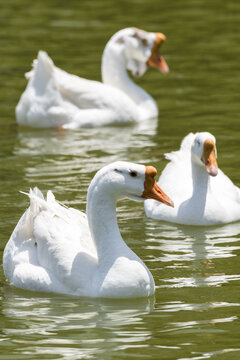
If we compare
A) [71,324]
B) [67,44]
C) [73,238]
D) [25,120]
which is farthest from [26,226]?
[67,44]

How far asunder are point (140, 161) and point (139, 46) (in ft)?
12.6

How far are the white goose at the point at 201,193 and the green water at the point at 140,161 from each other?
13 cm

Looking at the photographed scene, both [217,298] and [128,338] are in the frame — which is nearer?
[128,338]

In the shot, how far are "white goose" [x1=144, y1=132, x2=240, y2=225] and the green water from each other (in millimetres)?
130

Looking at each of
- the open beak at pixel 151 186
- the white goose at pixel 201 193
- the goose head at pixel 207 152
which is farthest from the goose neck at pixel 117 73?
the open beak at pixel 151 186

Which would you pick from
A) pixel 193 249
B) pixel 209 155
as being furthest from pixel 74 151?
pixel 193 249

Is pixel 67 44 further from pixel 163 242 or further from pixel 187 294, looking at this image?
pixel 187 294

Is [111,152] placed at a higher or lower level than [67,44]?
lower

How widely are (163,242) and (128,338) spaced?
2797mm

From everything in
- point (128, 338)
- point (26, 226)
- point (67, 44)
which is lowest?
point (128, 338)

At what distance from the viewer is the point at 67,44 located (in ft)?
68.7

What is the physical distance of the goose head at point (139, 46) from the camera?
57.4 ft

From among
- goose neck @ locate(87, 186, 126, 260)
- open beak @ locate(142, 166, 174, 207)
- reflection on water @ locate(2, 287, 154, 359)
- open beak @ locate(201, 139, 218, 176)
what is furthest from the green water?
open beak @ locate(142, 166, 174, 207)

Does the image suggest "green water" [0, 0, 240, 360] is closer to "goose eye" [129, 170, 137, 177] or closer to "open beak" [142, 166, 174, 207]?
"open beak" [142, 166, 174, 207]
